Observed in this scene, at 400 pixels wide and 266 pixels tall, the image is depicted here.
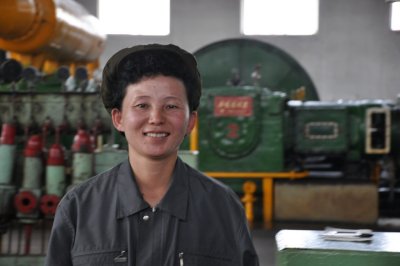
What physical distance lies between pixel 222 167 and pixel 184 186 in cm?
478

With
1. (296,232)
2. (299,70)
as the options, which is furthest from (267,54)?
(296,232)

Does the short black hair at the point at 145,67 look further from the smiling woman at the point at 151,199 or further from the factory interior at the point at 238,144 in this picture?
the factory interior at the point at 238,144

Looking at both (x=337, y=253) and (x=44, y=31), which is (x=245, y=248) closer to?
(x=337, y=253)

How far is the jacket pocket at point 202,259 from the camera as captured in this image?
60.3 inches

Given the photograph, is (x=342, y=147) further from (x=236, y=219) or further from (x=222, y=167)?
(x=236, y=219)

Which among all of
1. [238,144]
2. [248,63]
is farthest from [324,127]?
[248,63]

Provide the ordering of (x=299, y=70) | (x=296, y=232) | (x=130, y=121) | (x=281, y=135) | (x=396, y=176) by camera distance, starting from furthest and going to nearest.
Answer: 1. (x=299, y=70)
2. (x=396, y=176)
3. (x=281, y=135)
4. (x=296, y=232)
5. (x=130, y=121)

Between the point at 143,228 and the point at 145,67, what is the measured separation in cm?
37

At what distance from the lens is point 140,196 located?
5.12 ft

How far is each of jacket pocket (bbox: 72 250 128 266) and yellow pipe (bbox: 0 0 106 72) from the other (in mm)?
3154

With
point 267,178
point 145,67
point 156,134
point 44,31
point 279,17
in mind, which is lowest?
point 267,178

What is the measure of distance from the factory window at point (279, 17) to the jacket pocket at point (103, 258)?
34.4 ft

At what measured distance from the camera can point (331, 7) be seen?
11719 millimetres

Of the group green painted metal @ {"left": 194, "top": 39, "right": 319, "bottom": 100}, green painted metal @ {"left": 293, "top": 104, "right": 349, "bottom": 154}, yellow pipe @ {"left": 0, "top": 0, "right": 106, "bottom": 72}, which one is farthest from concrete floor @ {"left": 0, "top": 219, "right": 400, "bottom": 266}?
green painted metal @ {"left": 194, "top": 39, "right": 319, "bottom": 100}
